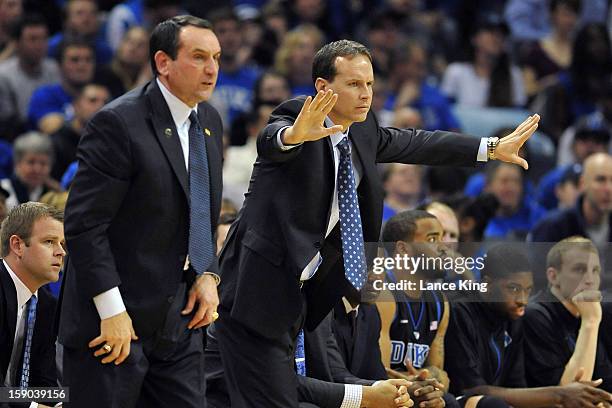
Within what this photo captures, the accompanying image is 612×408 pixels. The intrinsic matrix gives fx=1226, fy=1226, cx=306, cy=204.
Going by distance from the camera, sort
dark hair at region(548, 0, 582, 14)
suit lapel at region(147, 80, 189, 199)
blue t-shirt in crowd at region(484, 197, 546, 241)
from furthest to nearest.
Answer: dark hair at region(548, 0, 582, 14)
blue t-shirt in crowd at region(484, 197, 546, 241)
suit lapel at region(147, 80, 189, 199)

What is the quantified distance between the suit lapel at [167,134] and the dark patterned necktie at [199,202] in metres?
0.05

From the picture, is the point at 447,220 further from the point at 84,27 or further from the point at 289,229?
the point at 84,27

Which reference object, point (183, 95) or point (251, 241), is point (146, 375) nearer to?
point (251, 241)

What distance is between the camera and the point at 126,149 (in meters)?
4.14

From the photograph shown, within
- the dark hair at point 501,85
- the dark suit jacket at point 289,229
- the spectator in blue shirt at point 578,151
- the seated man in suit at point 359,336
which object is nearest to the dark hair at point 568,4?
the dark hair at point 501,85

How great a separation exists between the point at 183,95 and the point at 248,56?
688cm

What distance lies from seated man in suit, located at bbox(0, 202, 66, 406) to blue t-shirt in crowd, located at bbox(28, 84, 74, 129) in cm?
453

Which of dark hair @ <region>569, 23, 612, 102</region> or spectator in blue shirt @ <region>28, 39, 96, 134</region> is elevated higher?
dark hair @ <region>569, 23, 612, 102</region>

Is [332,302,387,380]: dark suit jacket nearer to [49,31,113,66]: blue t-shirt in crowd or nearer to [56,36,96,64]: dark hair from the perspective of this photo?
[56,36,96,64]: dark hair

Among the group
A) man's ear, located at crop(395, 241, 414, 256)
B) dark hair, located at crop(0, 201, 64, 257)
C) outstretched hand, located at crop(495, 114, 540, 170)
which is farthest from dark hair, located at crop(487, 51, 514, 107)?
dark hair, located at crop(0, 201, 64, 257)

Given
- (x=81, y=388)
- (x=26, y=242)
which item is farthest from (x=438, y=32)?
(x=81, y=388)

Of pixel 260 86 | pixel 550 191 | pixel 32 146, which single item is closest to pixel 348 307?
pixel 32 146

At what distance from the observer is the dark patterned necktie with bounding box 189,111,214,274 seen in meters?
4.27

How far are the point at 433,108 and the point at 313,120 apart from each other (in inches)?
271
